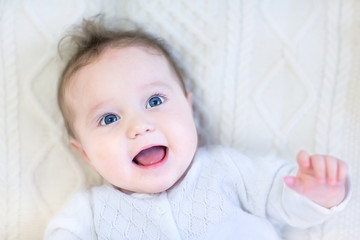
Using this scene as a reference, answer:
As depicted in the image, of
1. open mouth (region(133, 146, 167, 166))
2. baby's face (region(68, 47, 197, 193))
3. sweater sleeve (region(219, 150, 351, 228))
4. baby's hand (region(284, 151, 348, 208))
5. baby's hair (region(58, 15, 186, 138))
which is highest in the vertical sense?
baby's hair (region(58, 15, 186, 138))

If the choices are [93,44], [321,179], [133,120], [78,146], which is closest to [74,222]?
[78,146]

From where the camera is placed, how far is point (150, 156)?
3.92ft

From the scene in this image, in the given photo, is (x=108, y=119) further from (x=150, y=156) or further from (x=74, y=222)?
(x=74, y=222)

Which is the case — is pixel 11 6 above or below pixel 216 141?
above

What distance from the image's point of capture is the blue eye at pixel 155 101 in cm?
121

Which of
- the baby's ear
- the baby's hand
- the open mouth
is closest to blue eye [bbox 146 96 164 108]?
the open mouth

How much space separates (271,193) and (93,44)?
59 centimetres

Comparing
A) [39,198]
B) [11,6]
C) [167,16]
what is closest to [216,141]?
[167,16]

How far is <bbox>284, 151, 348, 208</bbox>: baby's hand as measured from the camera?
106 cm

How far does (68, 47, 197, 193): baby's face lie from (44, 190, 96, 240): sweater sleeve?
0.11 m

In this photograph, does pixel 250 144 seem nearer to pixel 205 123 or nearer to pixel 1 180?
pixel 205 123

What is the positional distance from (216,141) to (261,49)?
279mm

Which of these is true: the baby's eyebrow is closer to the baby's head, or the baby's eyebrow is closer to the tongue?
the baby's head

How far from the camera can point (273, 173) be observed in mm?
1227
